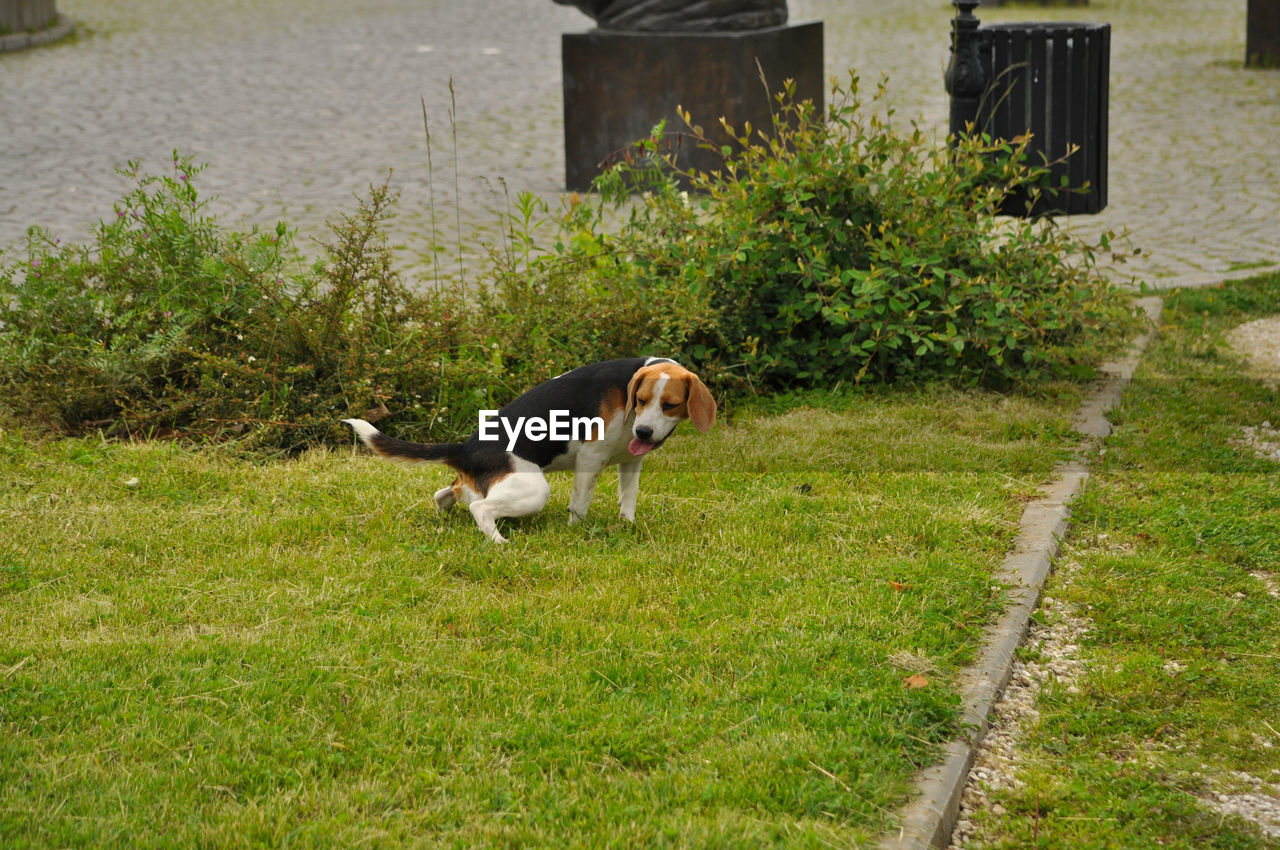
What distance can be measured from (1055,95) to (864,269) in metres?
1.62

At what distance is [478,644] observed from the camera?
3.98m

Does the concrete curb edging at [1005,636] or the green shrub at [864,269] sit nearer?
the concrete curb edging at [1005,636]

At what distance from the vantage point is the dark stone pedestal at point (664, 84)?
36.9ft

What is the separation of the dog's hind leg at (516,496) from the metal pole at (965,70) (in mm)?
3759

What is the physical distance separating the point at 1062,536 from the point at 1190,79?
47.1 ft

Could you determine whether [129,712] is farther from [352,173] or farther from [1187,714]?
[352,173]

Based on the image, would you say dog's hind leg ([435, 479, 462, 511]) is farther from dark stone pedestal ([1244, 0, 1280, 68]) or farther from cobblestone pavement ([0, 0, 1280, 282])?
dark stone pedestal ([1244, 0, 1280, 68])

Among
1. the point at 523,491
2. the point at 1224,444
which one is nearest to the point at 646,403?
the point at 523,491

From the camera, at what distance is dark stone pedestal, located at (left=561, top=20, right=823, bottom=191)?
11.3m

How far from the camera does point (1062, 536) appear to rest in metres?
4.92

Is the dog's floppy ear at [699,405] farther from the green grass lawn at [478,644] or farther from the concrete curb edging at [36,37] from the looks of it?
the concrete curb edging at [36,37]

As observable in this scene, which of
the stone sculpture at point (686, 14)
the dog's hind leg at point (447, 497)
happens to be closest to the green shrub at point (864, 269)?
the dog's hind leg at point (447, 497)

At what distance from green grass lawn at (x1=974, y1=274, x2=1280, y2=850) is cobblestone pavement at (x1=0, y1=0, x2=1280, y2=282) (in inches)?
84.6

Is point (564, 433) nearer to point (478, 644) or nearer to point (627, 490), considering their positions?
point (627, 490)
